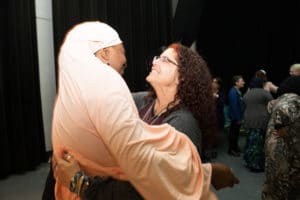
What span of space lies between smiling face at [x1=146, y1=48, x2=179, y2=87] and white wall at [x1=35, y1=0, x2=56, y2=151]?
4.28 metres

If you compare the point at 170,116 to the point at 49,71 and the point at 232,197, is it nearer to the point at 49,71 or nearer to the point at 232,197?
the point at 232,197

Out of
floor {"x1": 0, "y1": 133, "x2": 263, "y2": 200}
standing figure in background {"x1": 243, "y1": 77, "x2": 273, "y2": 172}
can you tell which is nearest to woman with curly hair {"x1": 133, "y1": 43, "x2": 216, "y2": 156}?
floor {"x1": 0, "y1": 133, "x2": 263, "y2": 200}

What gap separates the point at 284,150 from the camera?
107 inches

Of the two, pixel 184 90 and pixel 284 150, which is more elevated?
pixel 184 90

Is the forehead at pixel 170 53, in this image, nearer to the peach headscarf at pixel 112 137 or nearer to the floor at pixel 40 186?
the peach headscarf at pixel 112 137

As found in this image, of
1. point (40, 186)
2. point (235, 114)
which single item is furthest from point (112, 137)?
point (235, 114)

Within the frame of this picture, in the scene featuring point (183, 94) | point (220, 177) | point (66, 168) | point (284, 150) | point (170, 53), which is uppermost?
point (170, 53)

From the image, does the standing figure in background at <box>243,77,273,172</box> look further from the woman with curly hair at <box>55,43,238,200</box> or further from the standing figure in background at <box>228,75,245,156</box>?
the woman with curly hair at <box>55,43,238,200</box>

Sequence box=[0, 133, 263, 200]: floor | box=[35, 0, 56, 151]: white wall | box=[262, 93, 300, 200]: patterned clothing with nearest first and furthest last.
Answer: box=[262, 93, 300, 200]: patterned clothing → box=[0, 133, 263, 200]: floor → box=[35, 0, 56, 151]: white wall

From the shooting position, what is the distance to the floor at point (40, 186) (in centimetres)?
400

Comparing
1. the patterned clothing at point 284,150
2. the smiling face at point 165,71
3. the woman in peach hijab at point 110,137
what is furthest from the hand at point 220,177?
the patterned clothing at point 284,150

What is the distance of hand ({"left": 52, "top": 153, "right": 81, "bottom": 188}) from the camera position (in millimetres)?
1059

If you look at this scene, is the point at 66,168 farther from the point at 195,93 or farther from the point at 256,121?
the point at 256,121

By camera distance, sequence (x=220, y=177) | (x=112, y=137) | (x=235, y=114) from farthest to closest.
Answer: (x=235, y=114), (x=220, y=177), (x=112, y=137)
